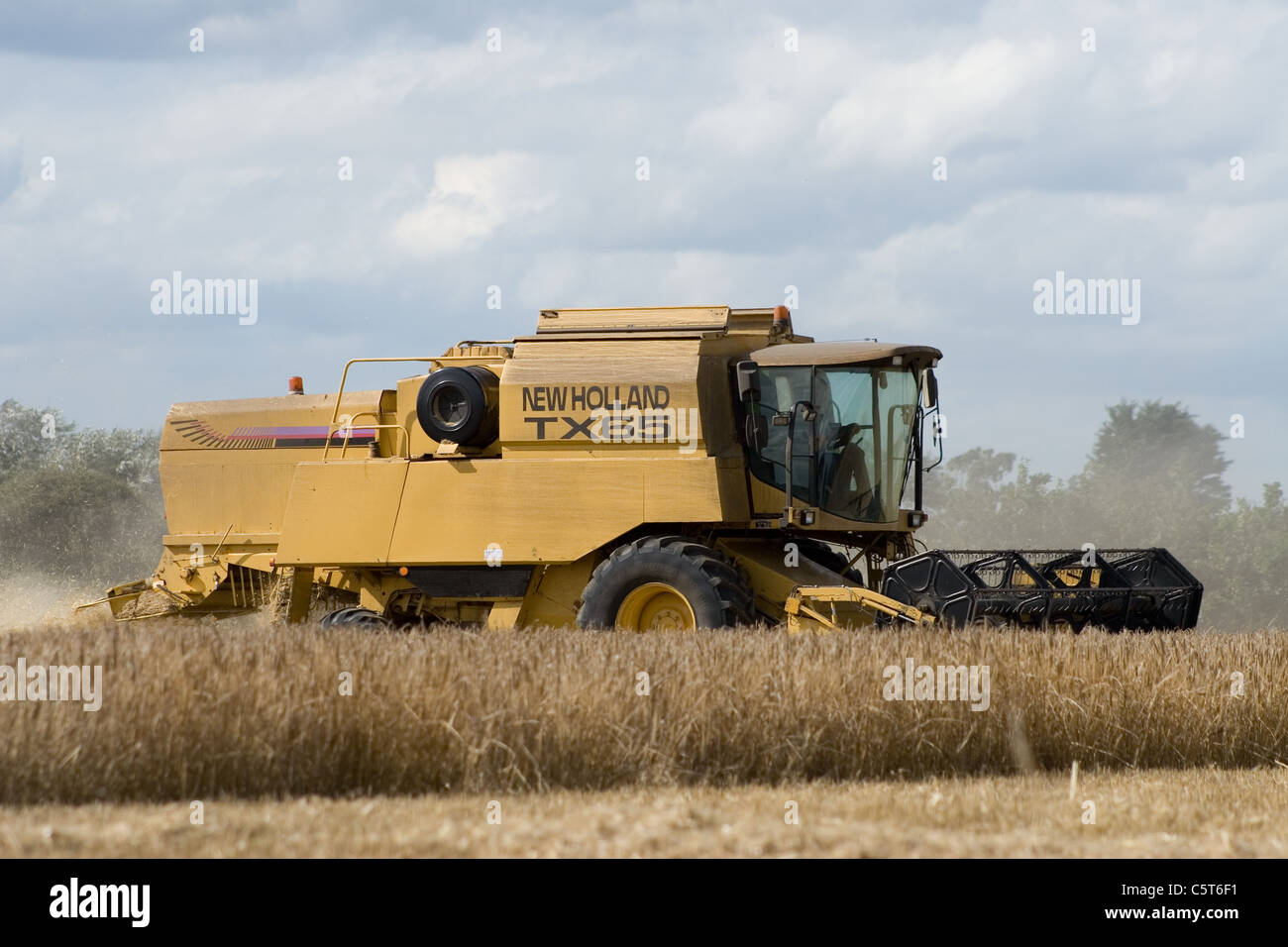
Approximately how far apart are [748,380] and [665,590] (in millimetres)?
1920

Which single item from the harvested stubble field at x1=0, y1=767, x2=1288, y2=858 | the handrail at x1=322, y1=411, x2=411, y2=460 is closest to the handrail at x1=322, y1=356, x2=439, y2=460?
the handrail at x1=322, y1=411, x2=411, y2=460

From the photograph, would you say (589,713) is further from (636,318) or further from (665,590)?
(636,318)

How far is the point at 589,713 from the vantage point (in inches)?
326

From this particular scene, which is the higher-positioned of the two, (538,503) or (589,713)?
(538,503)

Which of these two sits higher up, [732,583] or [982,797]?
[732,583]

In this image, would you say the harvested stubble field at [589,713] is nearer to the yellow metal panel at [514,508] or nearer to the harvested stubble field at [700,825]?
the harvested stubble field at [700,825]

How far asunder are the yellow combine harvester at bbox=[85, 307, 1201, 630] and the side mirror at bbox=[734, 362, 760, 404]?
0.02 metres

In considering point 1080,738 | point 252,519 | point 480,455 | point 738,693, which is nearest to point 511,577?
point 480,455

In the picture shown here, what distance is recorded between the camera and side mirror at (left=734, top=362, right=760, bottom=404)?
12.3m

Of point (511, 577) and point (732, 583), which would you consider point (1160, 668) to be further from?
point (511, 577)

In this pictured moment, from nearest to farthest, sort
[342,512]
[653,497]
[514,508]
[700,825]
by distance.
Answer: [700,825] → [653,497] → [514,508] → [342,512]

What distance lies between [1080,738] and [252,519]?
805cm

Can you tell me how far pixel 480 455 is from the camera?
1291cm

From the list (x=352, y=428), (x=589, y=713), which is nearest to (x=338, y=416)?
(x=352, y=428)
